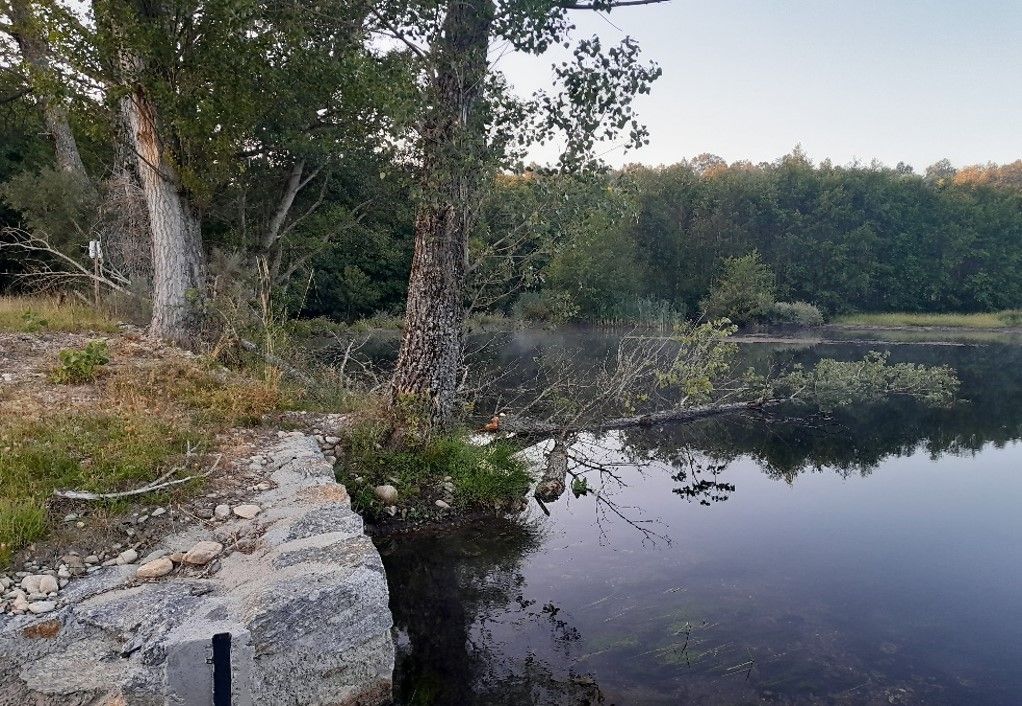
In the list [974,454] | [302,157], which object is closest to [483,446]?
[974,454]

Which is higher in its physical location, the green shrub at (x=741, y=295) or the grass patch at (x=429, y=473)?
the green shrub at (x=741, y=295)

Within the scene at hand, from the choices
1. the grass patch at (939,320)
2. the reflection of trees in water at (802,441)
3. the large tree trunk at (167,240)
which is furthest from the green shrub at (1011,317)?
the large tree trunk at (167,240)

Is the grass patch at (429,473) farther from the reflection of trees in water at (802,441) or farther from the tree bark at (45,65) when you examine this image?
the tree bark at (45,65)

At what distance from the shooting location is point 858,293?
38.8 meters

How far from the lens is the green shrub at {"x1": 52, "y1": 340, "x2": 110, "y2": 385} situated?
6.22 metres

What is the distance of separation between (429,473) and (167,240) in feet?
16.4

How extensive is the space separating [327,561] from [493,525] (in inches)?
117

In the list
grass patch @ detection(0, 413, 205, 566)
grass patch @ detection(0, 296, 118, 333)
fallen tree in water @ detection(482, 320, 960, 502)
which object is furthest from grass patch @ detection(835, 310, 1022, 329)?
grass patch @ detection(0, 413, 205, 566)

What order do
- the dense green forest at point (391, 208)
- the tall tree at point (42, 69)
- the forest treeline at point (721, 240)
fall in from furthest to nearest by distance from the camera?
1. the forest treeline at point (721, 240)
2. the tall tree at point (42, 69)
3. the dense green forest at point (391, 208)

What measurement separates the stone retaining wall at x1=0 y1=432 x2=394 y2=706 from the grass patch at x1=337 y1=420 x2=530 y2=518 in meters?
2.05

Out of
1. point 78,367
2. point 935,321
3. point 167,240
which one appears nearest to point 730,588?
point 78,367

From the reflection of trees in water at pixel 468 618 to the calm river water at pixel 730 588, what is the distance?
17 mm

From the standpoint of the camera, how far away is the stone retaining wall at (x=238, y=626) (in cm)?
314

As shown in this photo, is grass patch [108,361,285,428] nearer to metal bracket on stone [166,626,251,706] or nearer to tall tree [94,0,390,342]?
tall tree [94,0,390,342]
